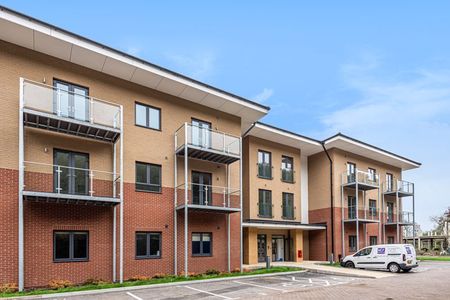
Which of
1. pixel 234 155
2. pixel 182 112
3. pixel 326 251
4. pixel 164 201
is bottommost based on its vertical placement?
pixel 326 251

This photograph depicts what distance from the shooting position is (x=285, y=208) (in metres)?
25.6

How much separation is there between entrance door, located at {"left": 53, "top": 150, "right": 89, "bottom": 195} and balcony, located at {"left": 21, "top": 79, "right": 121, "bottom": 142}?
0.80 metres

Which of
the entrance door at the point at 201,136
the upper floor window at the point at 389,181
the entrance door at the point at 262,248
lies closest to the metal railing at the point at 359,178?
the upper floor window at the point at 389,181

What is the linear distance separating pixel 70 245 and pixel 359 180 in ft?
65.3

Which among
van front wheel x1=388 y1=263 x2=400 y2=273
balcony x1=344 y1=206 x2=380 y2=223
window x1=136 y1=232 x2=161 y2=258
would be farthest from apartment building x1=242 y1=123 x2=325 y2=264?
window x1=136 y1=232 x2=161 y2=258

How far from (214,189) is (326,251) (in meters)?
11.4

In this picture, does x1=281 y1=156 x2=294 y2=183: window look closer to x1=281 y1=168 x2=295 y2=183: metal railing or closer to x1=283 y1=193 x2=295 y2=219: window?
x1=281 y1=168 x2=295 y2=183: metal railing

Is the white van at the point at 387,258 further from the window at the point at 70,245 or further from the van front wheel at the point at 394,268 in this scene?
the window at the point at 70,245

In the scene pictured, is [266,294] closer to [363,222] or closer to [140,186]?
[140,186]

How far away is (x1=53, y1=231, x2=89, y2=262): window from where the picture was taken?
13508 millimetres

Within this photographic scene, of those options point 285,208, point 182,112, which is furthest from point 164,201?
point 285,208

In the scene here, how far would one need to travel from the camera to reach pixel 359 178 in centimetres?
2789

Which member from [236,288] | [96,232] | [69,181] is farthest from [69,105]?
[236,288]

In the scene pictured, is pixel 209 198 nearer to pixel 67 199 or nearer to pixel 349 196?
pixel 67 199
